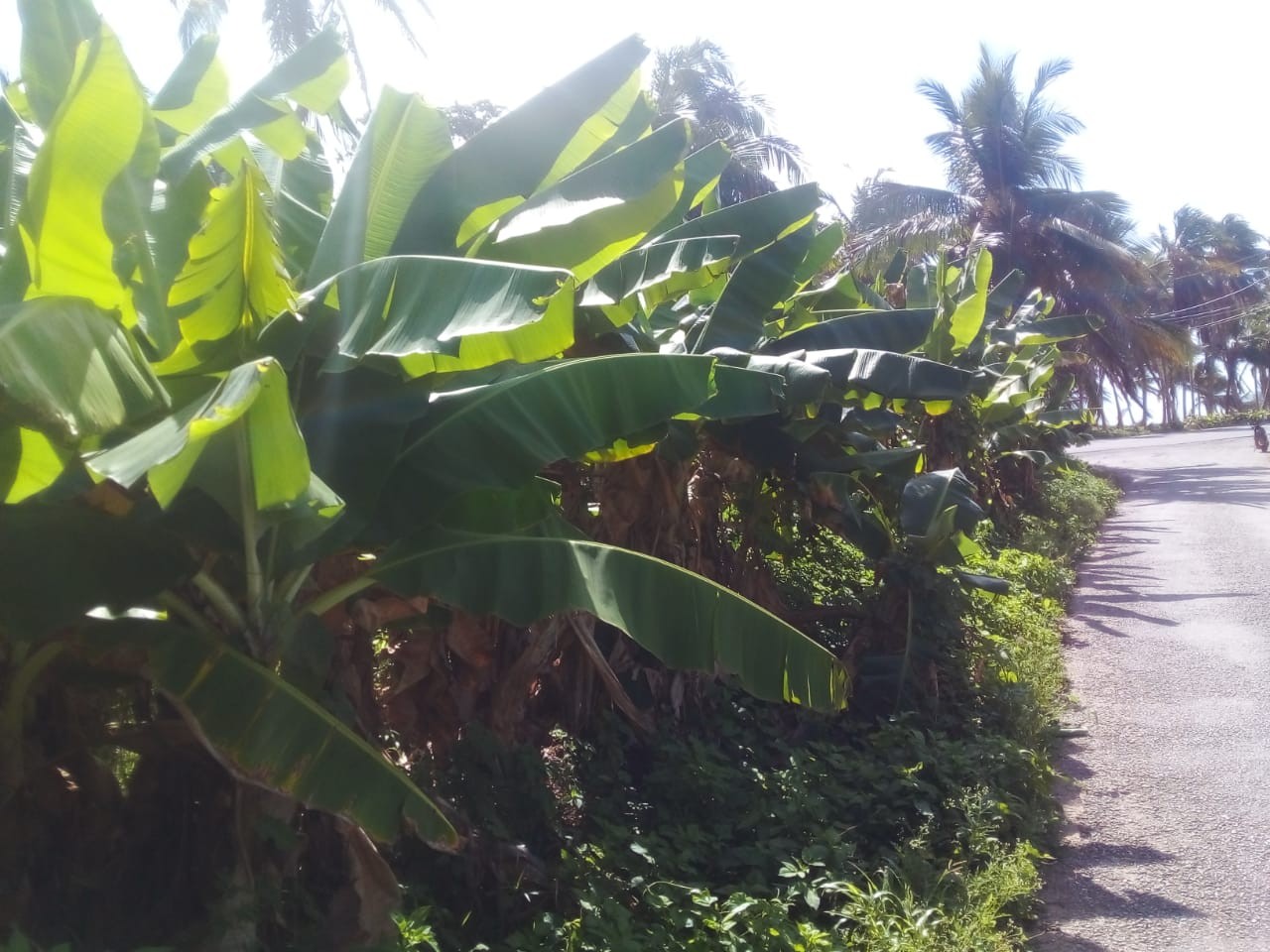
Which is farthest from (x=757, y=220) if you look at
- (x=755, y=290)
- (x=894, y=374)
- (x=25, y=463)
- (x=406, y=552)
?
(x=25, y=463)

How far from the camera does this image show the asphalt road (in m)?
5.00

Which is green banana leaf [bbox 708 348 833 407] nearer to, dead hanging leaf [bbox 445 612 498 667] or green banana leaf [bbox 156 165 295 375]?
dead hanging leaf [bbox 445 612 498 667]

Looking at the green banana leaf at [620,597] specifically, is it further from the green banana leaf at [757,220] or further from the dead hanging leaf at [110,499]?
the green banana leaf at [757,220]

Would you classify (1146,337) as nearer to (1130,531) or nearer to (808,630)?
(1130,531)

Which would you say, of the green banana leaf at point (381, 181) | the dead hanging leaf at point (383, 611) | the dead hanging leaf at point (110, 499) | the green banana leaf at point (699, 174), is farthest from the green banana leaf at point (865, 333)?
the dead hanging leaf at point (110, 499)

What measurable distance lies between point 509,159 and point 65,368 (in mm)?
2040

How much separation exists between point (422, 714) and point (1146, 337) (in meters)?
25.6

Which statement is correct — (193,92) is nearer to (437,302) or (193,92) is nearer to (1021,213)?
(437,302)

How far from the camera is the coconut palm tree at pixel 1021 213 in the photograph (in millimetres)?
25828

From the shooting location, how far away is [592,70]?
436cm

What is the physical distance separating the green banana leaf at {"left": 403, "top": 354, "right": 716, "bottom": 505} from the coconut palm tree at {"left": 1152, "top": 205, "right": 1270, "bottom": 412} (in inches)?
1863

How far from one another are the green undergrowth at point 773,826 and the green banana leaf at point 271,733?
78 centimetres

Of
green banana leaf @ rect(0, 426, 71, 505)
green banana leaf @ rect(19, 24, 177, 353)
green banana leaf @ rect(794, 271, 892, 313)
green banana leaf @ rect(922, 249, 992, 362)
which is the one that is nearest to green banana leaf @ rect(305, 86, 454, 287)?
green banana leaf @ rect(19, 24, 177, 353)

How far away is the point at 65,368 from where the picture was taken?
2670 millimetres
